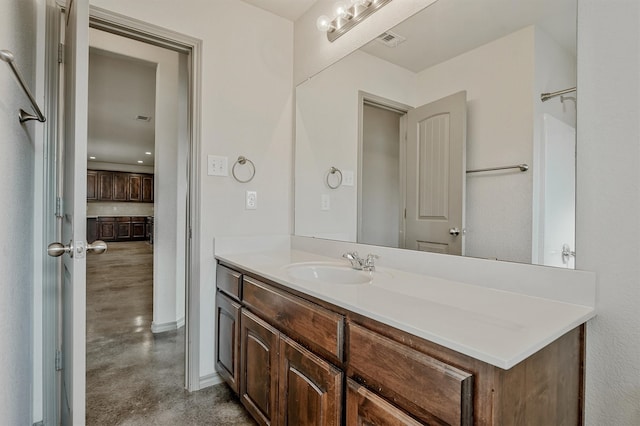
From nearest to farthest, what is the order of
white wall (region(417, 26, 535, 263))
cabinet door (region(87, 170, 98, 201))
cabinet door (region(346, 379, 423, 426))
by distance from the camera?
cabinet door (region(346, 379, 423, 426))
white wall (region(417, 26, 535, 263))
cabinet door (region(87, 170, 98, 201))

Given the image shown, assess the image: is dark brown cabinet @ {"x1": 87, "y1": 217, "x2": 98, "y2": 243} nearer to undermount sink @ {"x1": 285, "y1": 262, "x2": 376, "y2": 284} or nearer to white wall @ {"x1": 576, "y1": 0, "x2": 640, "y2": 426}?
undermount sink @ {"x1": 285, "y1": 262, "x2": 376, "y2": 284}

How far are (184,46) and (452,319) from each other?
203cm

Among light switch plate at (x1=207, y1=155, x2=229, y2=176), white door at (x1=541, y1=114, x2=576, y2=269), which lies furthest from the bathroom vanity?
light switch plate at (x1=207, y1=155, x2=229, y2=176)

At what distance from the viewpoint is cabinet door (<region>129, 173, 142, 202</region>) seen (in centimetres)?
1045

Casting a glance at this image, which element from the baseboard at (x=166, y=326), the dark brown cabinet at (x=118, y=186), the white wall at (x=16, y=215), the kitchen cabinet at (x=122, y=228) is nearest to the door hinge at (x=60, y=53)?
the white wall at (x=16, y=215)

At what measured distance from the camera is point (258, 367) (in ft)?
4.70

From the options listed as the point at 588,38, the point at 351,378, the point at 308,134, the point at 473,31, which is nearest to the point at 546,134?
the point at 588,38

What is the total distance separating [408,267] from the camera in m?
1.45

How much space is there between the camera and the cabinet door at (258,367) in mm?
1316

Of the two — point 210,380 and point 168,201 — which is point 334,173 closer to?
point 210,380

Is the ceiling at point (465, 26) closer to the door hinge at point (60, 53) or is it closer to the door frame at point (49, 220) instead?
the door frame at point (49, 220)

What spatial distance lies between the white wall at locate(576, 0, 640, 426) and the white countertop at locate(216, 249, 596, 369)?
0.29ft

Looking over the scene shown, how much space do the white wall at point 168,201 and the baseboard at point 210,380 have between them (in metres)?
1.13

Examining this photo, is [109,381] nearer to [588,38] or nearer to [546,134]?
[546,134]
